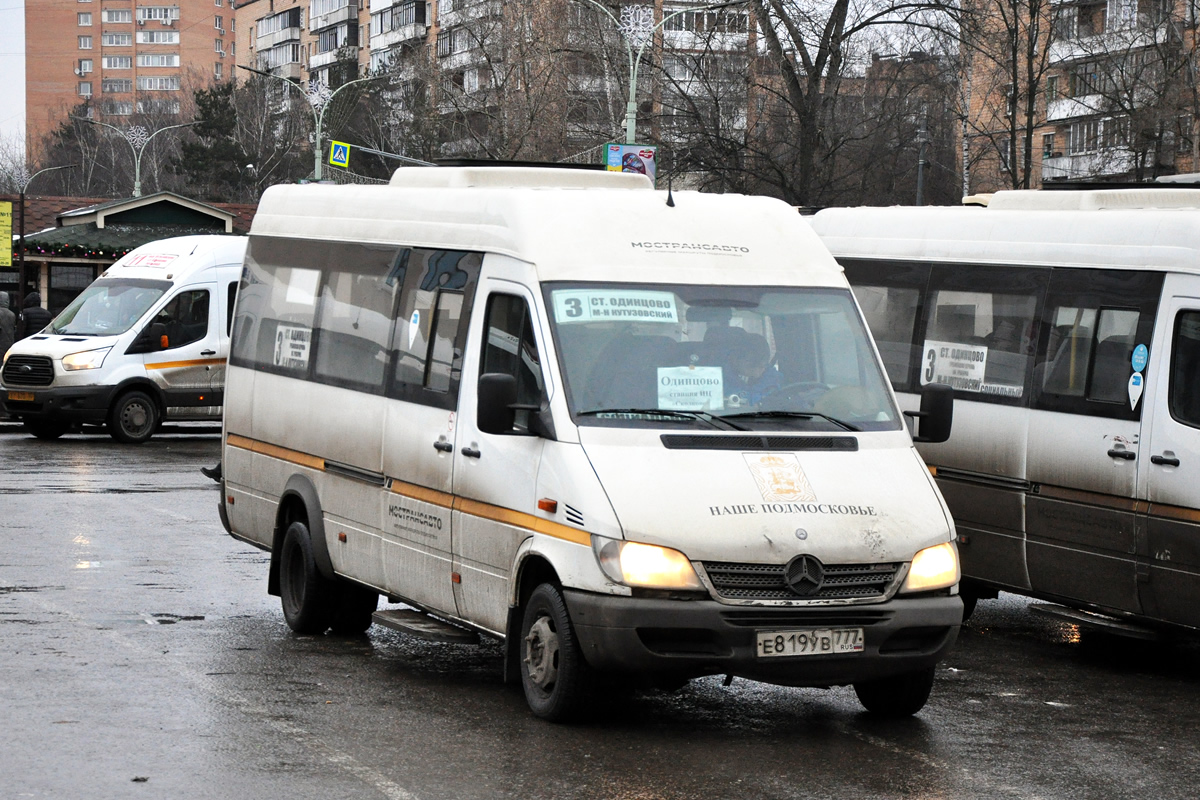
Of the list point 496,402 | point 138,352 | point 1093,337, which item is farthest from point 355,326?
point 138,352

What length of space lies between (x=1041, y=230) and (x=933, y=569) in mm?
3417

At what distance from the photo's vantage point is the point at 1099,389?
9859mm

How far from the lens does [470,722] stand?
7.94 meters

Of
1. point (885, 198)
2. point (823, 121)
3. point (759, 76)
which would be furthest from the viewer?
point (885, 198)

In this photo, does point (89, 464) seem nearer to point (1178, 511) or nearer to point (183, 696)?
point (183, 696)

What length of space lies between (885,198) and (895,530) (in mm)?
48542

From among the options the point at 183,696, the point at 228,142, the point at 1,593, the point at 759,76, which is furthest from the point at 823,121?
the point at 228,142

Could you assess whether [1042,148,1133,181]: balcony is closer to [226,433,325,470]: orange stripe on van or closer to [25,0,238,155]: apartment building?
[226,433,325,470]: orange stripe on van

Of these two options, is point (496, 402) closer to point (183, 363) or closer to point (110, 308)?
point (183, 363)

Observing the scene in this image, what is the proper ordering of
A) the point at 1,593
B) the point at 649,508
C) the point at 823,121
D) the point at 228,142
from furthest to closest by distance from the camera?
the point at 228,142
the point at 823,121
the point at 1,593
the point at 649,508

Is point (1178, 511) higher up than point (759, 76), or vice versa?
point (759, 76)

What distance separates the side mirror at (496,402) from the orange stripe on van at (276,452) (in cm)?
246

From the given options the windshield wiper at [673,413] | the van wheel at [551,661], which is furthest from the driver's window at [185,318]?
the windshield wiper at [673,413]

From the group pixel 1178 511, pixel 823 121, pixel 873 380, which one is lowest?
pixel 1178 511
